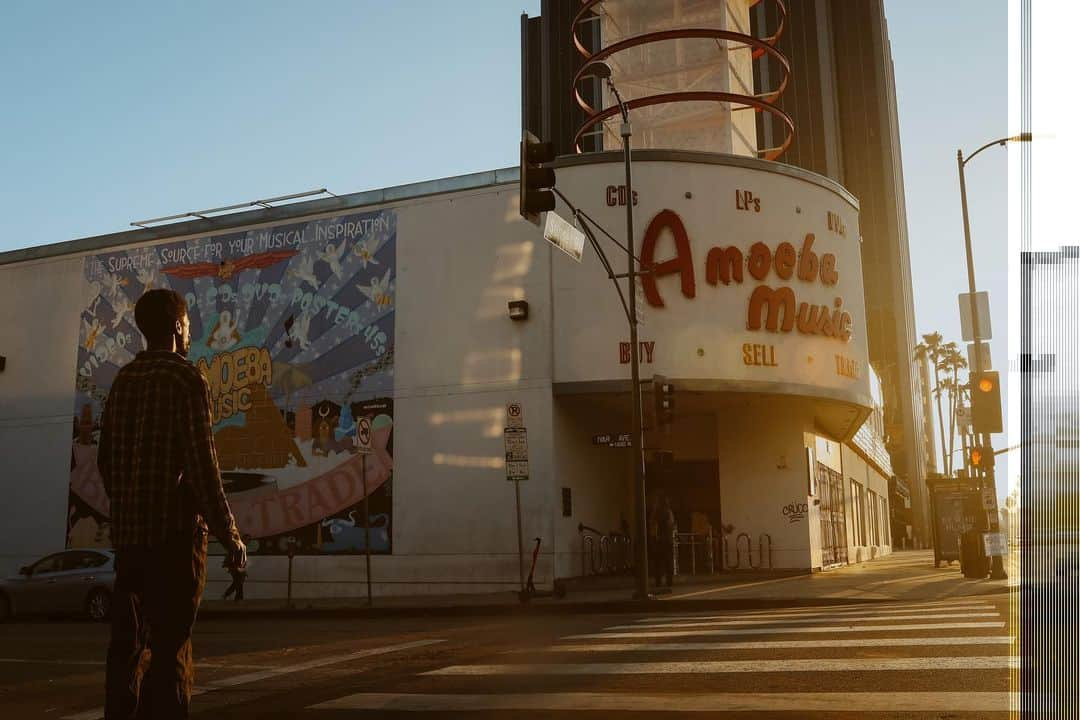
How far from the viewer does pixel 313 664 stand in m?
8.85

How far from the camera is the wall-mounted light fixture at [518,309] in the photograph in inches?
877

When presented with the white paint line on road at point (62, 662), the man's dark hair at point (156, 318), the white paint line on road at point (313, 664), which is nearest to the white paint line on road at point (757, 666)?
the white paint line on road at point (313, 664)

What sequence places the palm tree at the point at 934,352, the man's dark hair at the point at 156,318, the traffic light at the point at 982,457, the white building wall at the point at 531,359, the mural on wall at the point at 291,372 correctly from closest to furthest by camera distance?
the man's dark hair at the point at 156,318 → the traffic light at the point at 982,457 → the white building wall at the point at 531,359 → the mural on wall at the point at 291,372 → the palm tree at the point at 934,352

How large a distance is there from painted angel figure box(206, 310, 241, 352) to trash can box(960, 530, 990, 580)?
17.7 m

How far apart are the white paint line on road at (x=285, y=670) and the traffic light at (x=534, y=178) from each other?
20.2ft

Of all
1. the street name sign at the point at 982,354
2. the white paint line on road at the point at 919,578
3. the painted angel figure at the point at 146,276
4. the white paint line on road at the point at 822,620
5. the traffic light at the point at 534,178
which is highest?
the painted angel figure at the point at 146,276

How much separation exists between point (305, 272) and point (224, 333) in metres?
2.79

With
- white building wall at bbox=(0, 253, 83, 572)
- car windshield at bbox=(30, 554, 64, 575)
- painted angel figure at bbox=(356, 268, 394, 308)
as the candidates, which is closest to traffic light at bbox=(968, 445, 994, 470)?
painted angel figure at bbox=(356, 268, 394, 308)

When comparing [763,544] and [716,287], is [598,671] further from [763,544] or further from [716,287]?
[763,544]

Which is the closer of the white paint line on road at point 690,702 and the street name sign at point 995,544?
the white paint line on road at point 690,702

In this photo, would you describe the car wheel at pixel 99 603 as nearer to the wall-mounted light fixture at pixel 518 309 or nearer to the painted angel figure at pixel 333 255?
the painted angel figure at pixel 333 255

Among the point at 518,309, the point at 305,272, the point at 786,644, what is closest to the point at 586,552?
the point at 518,309

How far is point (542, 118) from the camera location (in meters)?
→ 91.2

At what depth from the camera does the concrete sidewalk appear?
16.0 meters
